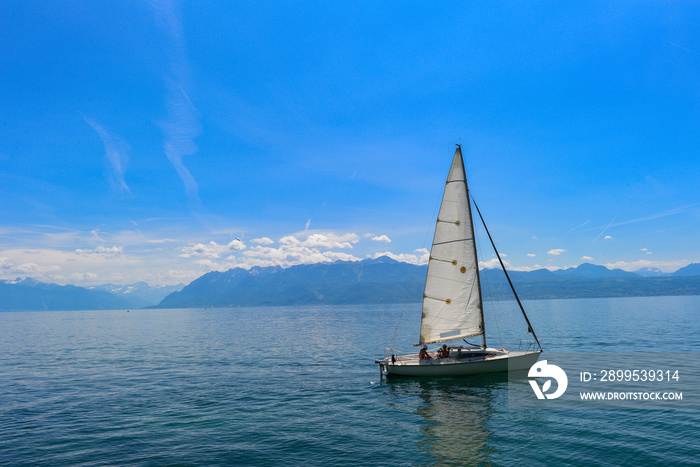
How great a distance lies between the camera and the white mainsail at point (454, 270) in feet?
126

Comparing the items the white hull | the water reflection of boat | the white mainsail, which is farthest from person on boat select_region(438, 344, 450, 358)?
the water reflection of boat

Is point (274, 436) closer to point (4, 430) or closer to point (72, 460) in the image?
point (72, 460)

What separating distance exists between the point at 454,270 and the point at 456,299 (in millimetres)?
3043

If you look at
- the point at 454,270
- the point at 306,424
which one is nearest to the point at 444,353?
the point at 454,270

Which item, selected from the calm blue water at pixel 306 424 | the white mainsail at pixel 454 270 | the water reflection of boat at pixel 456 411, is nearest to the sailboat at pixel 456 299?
the white mainsail at pixel 454 270

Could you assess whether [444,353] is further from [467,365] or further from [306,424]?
[306,424]

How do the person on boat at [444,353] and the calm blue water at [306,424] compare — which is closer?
the calm blue water at [306,424]

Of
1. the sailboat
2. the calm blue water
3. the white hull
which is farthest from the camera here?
the sailboat

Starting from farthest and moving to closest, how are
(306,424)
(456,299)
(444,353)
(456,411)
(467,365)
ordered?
1. (444,353)
2. (456,299)
3. (467,365)
4. (456,411)
5. (306,424)

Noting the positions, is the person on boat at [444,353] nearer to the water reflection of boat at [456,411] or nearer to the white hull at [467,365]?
the white hull at [467,365]

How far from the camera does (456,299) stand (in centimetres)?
3919

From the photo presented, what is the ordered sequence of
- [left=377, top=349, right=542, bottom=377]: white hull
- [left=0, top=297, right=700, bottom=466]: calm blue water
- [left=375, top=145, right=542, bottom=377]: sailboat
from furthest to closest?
[left=375, top=145, right=542, bottom=377]: sailboat
[left=377, top=349, right=542, bottom=377]: white hull
[left=0, top=297, right=700, bottom=466]: calm blue water

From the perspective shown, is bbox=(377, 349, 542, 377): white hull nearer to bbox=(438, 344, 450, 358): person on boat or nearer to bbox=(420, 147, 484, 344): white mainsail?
bbox=(438, 344, 450, 358): person on boat

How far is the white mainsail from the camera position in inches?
1512
